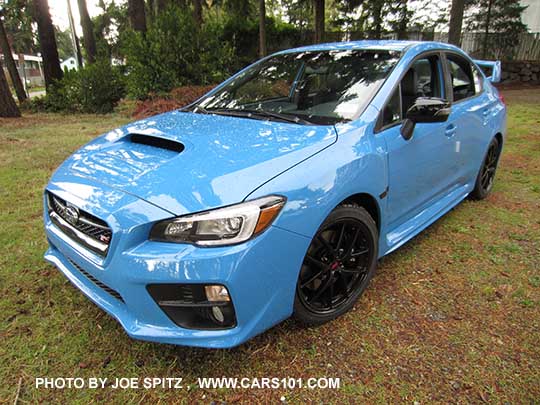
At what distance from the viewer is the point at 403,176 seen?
2531 millimetres

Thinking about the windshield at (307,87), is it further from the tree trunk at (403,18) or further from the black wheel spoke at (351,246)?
the tree trunk at (403,18)

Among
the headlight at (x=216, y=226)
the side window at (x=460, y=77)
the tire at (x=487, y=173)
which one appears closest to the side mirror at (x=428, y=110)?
the side window at (x=460, y=77)

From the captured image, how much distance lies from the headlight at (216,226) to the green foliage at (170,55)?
905 centimetres

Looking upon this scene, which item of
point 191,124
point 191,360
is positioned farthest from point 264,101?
point 191,360

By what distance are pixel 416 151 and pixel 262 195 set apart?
4.58 ft

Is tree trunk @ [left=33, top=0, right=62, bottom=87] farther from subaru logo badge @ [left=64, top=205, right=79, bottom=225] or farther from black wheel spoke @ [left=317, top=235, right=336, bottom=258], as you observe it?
black wheel spoke @ [left=317, top=235, right=336, bottom=258]

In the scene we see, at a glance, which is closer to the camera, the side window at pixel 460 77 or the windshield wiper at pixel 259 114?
the windshield wiper at pixel 259 114

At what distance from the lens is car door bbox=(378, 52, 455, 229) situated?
2449 mm

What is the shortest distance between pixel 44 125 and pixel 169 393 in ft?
29.8

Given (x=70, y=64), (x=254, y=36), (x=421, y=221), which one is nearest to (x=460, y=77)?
(x=421, y=221)

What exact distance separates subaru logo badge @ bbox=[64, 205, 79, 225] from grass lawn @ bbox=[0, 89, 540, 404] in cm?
66

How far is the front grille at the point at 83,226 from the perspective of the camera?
1.79m

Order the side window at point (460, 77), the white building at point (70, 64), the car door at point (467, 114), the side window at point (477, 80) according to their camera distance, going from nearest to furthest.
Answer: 1. the car door at point (467, 114)
2. the side window at point (460, 77)
3. the side window at point (477, 80)
4. the white building at point (70, 64)

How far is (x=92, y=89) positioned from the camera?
11.2m
